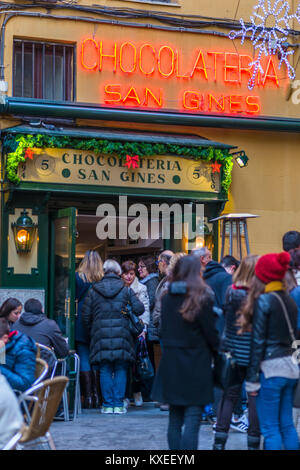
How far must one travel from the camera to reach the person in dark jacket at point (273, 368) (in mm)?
6590

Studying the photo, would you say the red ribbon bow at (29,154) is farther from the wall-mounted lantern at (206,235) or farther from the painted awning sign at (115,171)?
the wall-mounted lantern at (206,235)

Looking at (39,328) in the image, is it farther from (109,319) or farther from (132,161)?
(132,161)

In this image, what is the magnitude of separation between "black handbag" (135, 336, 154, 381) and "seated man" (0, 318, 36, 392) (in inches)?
163

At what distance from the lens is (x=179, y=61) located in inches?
509

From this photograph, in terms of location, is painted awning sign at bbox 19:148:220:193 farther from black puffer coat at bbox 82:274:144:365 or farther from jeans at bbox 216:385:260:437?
jeans at bbox 216:385:260:437

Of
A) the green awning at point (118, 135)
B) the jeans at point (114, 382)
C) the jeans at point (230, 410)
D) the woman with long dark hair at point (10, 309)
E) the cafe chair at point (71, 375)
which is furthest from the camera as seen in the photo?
the green awning at point (118, 135)

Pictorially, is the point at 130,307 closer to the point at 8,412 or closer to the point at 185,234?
the point at 185,234

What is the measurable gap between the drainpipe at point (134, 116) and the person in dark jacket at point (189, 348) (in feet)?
19.4

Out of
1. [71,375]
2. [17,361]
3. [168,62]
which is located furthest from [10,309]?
[168,62]

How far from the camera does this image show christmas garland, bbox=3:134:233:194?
11477 mm

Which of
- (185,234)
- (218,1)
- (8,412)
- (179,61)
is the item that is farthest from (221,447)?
(218,1)

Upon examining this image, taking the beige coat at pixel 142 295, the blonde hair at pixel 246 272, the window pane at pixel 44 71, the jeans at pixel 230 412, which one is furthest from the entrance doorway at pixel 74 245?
the blonde hair at pixel 246 272

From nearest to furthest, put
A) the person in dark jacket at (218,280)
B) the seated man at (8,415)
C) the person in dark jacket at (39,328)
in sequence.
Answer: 1. the seated man at (8,415)
2. the person in dark jacket at (218,280)
3. the person in dark jacket at (39,328)

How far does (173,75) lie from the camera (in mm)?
12852
